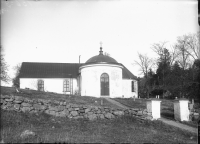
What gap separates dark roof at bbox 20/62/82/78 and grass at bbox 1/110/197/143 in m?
22.2

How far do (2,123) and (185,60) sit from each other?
37516 mm

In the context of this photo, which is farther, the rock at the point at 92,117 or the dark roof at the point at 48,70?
the dark roof at the point at 48,70

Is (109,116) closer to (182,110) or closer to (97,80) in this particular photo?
(182,110)

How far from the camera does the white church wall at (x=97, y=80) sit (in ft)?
84.8

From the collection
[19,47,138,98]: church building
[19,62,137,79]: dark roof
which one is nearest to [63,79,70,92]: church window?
[19,47,138,98]: church building

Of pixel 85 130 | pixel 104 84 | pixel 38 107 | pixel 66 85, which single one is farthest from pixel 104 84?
pixel 85 130

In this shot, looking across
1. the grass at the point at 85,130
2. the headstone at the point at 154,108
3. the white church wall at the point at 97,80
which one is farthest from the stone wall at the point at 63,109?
the white church wall at the point at 97,80

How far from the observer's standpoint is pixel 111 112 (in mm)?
12320

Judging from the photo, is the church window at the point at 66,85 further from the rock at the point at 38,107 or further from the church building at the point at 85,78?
the rock at the point at 38,107

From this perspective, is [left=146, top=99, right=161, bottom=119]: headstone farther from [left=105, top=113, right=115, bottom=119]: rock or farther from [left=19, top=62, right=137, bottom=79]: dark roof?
[left=19, top=62, right=137, bottom=79]: dark roof

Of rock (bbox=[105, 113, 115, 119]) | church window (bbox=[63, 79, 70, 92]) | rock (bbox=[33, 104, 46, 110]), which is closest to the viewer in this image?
rock (bbox=[33, 104, 46, 110])

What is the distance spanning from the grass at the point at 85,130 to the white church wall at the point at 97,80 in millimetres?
13876

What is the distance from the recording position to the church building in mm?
25922

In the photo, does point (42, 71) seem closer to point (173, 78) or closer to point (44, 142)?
point (173, 78)
